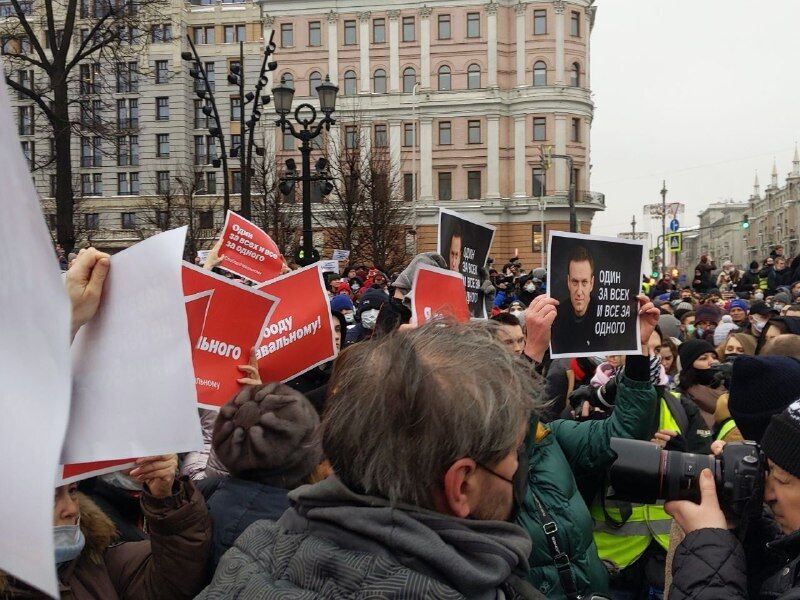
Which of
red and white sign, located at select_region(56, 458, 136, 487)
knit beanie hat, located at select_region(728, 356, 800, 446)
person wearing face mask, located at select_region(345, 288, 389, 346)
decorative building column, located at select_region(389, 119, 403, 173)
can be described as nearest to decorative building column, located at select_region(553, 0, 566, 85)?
decorative building column, located at select_region(389, 119, 403, 173)

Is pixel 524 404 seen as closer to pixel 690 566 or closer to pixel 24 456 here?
pixel 690 566

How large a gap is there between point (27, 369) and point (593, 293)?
10.5 feet

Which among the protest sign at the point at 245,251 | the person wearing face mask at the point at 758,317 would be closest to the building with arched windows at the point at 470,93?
the person wearing face mask at the point at 758,317

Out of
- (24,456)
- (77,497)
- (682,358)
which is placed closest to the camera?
(24,456)

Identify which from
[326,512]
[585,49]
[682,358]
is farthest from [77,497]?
[585,49]

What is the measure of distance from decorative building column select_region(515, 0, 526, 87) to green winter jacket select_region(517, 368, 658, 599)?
5923 cm

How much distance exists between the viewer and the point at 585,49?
200 feet

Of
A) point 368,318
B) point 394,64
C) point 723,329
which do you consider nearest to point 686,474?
point 368,318

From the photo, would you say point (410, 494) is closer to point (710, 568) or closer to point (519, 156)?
point (710, 568)

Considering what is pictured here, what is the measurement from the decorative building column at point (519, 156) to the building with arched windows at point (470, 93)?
0.07 metres

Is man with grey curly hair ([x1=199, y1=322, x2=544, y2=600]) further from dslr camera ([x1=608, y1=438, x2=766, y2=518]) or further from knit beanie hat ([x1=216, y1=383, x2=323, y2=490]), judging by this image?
knit beanie hat ([x1=216, y1=383, x2=323, y2=490])

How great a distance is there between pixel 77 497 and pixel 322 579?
1.28 metres

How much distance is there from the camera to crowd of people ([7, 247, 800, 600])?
4.60 ft

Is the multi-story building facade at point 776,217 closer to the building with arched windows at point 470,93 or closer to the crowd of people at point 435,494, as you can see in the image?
the building with arched windows at point 470,93
